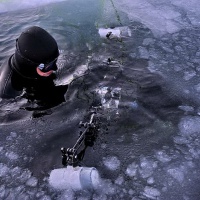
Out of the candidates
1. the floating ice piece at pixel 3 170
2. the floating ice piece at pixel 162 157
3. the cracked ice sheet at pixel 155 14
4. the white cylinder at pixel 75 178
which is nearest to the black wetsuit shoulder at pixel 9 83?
the floating ice piece at pixel 3 170

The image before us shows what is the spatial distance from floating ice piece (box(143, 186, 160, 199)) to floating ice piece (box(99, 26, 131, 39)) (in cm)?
306

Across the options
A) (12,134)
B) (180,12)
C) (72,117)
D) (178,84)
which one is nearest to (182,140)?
(178,84)

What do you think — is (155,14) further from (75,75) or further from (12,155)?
(12,155)

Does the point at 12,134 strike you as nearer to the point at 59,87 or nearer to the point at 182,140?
the point at 59,87

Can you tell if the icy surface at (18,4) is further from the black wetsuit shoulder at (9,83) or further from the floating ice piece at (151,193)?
the floating ice piece at (151,193)

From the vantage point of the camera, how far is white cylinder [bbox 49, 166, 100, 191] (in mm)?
2449

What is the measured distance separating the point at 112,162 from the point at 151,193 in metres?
0.52

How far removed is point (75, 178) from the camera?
2.44 metres

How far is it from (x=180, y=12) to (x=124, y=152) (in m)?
4.18

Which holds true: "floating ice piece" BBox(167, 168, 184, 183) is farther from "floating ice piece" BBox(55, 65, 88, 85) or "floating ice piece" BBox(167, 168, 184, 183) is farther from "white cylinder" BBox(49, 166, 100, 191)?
"floating ice piece" BBox(55, 65, 88, 85)

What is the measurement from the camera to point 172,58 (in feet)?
14.0

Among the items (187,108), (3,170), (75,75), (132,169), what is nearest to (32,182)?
(3,170)

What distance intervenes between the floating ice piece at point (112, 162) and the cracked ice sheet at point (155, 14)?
3053 mm

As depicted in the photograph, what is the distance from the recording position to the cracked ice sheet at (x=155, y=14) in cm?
520
